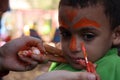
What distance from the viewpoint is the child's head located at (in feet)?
5.34

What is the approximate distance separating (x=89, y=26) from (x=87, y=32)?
0.03 m

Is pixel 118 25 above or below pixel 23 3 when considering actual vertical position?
above

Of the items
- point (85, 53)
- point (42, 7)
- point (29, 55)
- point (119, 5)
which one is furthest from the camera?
point (42, 7)

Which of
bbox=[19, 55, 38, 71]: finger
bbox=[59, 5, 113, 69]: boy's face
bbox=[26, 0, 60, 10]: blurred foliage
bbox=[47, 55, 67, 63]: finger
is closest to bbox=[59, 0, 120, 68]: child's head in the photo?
bbox=[59, 5, 113, 69]: boy's face

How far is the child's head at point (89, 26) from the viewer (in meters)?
1.63

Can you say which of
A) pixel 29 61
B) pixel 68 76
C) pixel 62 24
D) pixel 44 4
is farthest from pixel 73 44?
pixel 44 4

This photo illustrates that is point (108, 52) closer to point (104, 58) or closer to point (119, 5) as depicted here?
point (104, 58)

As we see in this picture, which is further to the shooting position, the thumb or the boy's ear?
the boy's ear

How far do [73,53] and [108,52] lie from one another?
167 millimetres

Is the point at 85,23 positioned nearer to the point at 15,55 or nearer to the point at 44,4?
the point at 15,55

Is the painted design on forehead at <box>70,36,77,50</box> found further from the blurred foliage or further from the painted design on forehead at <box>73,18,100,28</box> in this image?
the blurred foliage

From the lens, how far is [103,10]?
1.66 meters

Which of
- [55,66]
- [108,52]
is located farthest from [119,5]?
[55,66]

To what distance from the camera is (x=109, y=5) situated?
5.51 feet
